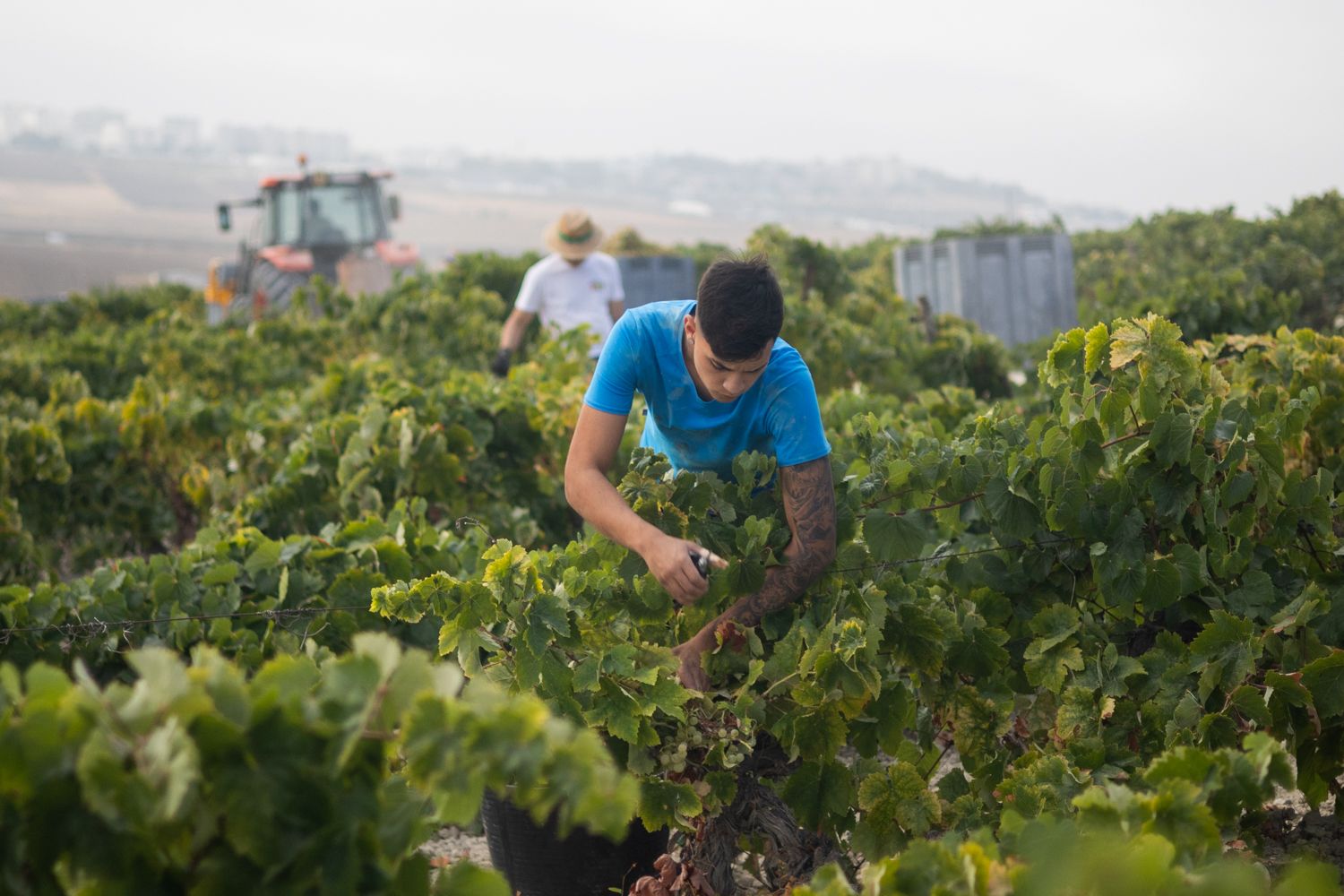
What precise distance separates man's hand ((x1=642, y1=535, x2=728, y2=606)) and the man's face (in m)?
0.35

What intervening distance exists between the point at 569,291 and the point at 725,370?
479 cm

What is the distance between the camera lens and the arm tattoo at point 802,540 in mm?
2926

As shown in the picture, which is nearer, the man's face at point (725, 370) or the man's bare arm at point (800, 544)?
the man's face at point (725, 370)

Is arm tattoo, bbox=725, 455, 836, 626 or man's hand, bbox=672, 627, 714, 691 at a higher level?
arm tattoo, bbox=725, 455, 836, 626

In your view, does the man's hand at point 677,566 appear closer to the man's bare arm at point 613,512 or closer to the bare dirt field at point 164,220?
the man's bare arm at point 613,512

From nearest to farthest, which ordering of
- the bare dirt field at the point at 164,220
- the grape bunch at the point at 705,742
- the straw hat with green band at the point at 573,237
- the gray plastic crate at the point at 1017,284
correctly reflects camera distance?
the grape bunch at the point at 705,742
the straw hat with green band at the point at 573,237
the gray plastic crate at the point at 1017,284
the bare dirt field at the point at 164,220

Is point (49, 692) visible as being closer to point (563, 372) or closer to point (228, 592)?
point (228, 592)

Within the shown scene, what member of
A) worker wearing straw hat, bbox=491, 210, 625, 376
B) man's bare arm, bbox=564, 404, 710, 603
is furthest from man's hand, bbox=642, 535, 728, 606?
worker wearing straw hat, bbox=491, 210, 625, 376

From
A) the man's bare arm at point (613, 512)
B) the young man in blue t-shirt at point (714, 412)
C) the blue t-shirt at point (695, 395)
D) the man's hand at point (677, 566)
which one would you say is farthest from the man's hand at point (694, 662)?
the blue t-shirt at point (695, 395)

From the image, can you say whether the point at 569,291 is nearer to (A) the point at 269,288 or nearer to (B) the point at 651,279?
(B) the point at 651,279

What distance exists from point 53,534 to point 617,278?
3.29 m

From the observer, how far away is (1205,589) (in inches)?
124

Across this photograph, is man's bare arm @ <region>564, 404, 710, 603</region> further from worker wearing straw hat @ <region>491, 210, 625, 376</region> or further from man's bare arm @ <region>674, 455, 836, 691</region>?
worker wearing straw hat @ <region>491, 210, 625, 376</region>

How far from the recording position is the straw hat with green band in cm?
738
